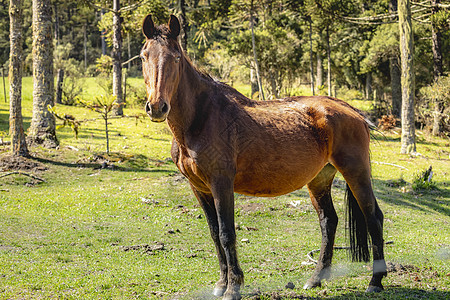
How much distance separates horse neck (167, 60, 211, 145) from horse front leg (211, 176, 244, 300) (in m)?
0.62

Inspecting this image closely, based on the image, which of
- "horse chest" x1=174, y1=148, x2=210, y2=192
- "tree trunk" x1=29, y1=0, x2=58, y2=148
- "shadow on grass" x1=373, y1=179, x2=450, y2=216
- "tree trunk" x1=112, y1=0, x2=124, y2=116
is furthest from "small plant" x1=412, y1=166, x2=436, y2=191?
"tree trunk" x1=112, y1=0, x2=124, y2=116

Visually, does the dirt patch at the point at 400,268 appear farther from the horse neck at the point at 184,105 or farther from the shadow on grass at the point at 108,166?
the shadow on grass at the point at 108,166

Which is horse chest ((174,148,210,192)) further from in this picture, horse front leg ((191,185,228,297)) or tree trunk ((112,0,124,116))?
tree trunk ((112,0,124,116))

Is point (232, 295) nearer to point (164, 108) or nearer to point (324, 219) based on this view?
point (324, 219)

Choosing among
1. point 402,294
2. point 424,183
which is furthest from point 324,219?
point 424,183

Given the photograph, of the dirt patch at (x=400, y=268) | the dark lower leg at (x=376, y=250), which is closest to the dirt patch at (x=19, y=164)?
the dirt patch at (x=400, y=268)

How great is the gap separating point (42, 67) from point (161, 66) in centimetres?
1254

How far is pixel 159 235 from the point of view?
8.73m

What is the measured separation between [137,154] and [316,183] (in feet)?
38.1

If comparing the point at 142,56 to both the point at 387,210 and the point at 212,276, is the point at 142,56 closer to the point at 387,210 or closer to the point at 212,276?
the point at 212,276

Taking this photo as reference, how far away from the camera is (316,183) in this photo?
575cm

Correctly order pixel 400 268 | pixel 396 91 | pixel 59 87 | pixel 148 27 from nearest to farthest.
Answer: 1. pixel 148 27
2. pixel 400 268
3. pixel 59 87
4. pixel 396 91

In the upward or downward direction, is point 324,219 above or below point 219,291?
above

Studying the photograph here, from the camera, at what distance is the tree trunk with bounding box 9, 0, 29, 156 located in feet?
44.3
